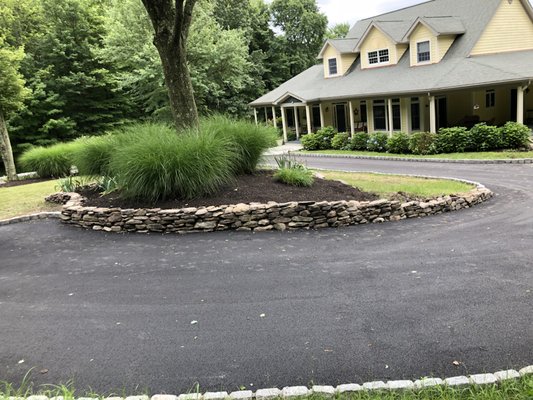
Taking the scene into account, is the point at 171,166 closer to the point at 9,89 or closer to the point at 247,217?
the point at 247,217

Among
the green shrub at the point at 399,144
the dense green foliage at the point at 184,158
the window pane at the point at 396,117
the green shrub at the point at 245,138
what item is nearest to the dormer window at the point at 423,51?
the window pane at the point at 396,117

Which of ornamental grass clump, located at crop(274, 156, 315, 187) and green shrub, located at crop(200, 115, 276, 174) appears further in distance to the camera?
green shrub, located at crop(200, 115, 276, 174)

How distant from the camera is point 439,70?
69.3 ft

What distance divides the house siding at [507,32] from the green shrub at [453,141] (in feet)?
18.0

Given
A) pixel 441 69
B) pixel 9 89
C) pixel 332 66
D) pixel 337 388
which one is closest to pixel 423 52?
pixel 441 69

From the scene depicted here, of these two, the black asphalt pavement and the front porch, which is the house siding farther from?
the black asphalt pavement

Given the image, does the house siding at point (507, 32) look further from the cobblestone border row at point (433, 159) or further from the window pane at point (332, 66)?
the window pane at point (332, 66)

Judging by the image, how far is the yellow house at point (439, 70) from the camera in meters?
19.7

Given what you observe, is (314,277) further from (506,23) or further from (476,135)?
(506,23)

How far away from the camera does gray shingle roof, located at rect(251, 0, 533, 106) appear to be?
18930 mm

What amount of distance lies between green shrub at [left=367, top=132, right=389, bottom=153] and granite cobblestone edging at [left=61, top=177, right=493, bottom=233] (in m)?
13.1

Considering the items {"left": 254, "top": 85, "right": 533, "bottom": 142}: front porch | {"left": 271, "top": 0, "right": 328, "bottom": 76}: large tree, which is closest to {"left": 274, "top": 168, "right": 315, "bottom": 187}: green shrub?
{"left": 254, "top": 85, "right": 533, "bottom": 142}: front porch

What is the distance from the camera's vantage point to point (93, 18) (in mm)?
30203

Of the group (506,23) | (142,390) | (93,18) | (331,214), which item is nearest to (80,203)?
(331,214)
